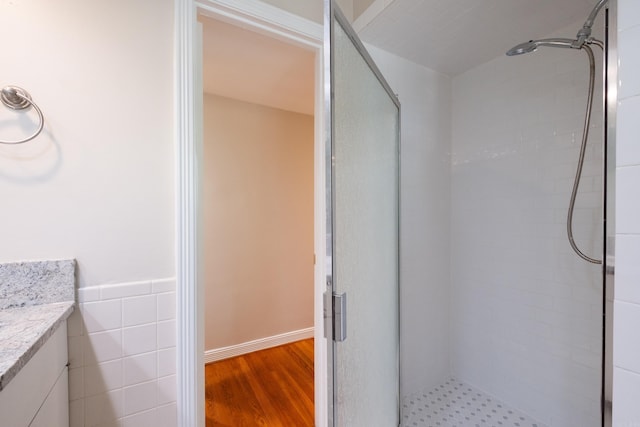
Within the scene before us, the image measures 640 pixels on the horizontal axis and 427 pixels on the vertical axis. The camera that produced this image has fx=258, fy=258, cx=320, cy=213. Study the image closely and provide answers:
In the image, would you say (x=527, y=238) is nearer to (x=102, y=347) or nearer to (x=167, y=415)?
(x=167, y=415)

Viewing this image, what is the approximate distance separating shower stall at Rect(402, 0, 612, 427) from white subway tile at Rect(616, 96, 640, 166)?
688 mm

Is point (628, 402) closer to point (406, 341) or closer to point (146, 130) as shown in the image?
point (406, 341)

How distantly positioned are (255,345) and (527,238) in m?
2.19

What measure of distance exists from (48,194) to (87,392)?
70 centimetres

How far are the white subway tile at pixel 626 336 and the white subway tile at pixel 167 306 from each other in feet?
4.32

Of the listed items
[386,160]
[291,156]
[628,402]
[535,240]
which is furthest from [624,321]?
[291,156]

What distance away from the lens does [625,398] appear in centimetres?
55

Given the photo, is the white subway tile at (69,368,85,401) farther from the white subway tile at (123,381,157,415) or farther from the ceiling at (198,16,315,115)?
the ceiling at (198,16,315,115)

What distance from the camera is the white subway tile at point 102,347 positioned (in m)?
0.91

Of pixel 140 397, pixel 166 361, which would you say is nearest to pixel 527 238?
pixel 166 361

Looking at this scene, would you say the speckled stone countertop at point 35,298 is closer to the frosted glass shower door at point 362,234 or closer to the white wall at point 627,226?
the frosted glass shower door at point 362,234

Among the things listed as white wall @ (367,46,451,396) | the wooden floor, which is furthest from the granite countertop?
white wall @ (367,46,451,396)

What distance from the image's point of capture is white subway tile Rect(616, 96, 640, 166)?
1.73 ft

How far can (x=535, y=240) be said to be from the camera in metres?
1.46
